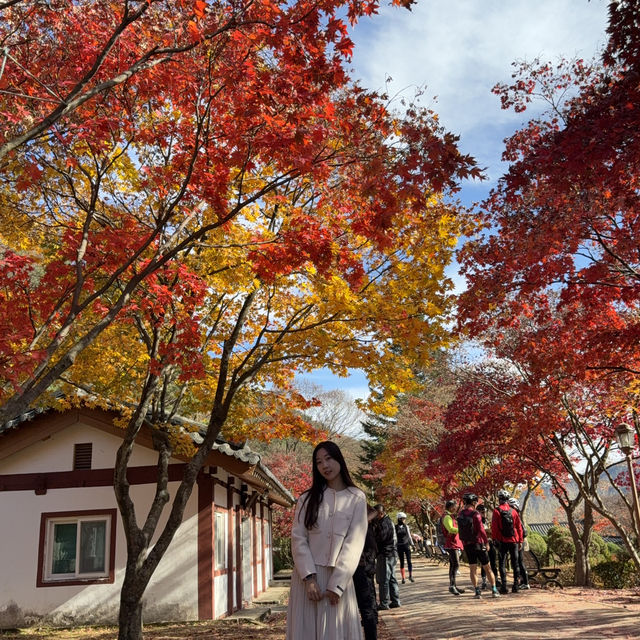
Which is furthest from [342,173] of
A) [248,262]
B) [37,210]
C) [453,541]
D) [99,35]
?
[453,541]

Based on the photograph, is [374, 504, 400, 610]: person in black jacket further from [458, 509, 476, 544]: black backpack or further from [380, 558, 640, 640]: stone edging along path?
[458, 509, 476, 544]: black backpack

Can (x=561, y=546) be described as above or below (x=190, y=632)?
above

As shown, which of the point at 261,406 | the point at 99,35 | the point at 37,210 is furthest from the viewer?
the point at 261,406

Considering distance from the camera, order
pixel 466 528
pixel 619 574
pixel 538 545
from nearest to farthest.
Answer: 1. pixel 466 528
2. pixel 619 574
3. pixel 538 545

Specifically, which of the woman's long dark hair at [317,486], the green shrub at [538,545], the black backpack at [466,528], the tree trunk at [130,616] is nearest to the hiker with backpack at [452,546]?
the black backpack at [466,528]

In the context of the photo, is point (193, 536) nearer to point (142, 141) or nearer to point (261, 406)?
point (261, 406)

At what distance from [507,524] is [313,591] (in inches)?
324

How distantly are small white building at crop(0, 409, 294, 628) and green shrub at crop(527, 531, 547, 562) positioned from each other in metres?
12.3

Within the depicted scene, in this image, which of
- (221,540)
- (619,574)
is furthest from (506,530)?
(221,540)

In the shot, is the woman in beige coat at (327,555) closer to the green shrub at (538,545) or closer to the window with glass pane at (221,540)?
the window with glass pane at (221,540)

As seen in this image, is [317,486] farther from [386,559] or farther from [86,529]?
[86,529]

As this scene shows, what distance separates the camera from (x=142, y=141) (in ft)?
27.2

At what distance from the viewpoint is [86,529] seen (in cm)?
1284

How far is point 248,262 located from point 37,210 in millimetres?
3262
